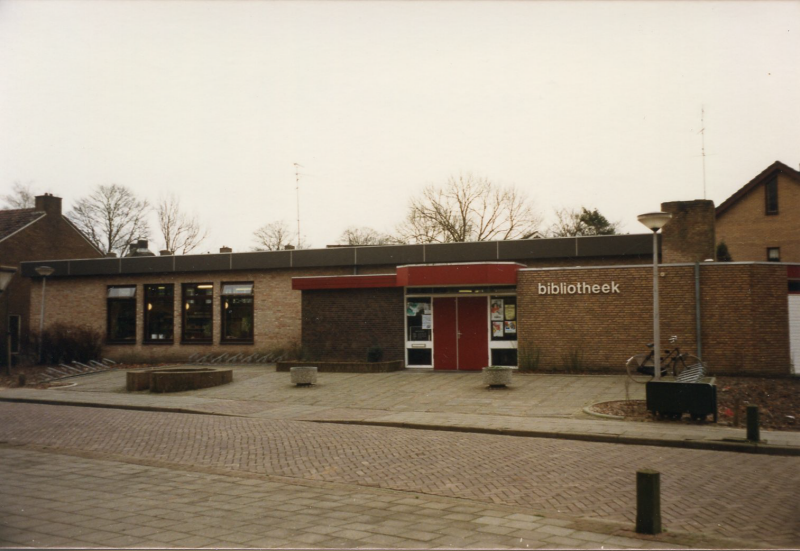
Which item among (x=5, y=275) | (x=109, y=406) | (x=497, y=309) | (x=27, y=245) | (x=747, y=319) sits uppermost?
(x=27, y=245)

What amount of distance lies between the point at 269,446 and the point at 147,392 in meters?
10.2

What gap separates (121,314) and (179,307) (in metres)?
3.32

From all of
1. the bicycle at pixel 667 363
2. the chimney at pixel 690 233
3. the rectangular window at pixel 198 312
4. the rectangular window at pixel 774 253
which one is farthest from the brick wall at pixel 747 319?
the rectangular window at pixel 774 253

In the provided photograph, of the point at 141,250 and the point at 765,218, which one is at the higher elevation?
the point at 765,218

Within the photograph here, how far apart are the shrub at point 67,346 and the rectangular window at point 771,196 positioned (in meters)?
36.2

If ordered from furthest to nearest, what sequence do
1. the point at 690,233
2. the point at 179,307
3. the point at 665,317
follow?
the point at 179,307, the point at 690,233, the point at 665,317

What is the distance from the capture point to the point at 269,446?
408 inches

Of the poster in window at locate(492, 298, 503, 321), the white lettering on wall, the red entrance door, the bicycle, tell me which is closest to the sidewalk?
the bicycle

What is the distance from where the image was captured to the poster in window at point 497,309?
2166 centimetres

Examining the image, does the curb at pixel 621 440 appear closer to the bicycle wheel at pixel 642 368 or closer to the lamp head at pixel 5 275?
the bicycle wheel at pixel 642 368

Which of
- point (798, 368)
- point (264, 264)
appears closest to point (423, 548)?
point (798, 368)

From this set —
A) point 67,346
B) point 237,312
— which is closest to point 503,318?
point 237,312

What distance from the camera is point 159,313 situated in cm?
2922

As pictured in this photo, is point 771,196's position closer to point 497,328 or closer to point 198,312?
point 497,328
